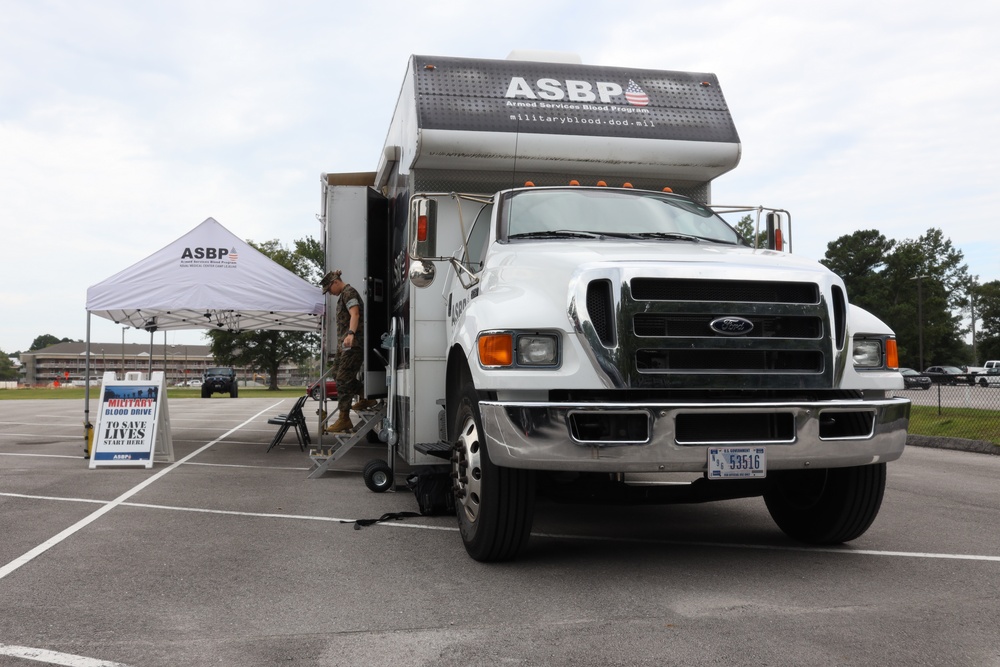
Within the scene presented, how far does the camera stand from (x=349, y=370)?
1033 cm

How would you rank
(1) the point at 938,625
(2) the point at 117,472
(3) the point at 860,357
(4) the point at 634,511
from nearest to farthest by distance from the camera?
(1) the point at 938,625 → (3) the point at 860,357 → (4) the point at 634,511 → (2) the point at 117,472

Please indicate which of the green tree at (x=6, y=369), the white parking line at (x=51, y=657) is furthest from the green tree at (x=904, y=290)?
the green tree at (x=6, y=369)

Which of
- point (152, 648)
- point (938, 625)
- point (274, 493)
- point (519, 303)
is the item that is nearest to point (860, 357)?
point (938, 625)

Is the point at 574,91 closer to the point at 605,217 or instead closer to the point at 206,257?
the point at 605,217

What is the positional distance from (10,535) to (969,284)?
3915 inches

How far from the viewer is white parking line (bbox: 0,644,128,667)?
3238mm

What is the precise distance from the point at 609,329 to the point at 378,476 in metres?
4.06

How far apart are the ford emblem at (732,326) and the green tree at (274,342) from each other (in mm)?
65775

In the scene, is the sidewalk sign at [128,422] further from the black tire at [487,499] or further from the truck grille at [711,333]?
the truck grille at [711,333]

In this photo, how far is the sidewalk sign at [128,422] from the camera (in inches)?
393

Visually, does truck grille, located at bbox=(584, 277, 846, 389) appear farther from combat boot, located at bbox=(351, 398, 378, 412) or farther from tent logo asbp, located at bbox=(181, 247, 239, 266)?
tent logo asbp, located at bbox=(181, 247, 239, 266)

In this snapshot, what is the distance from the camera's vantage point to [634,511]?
7066 millimetres

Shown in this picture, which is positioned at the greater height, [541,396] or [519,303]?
[519,303]

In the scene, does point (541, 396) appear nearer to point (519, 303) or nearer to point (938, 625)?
point (519, 303)
